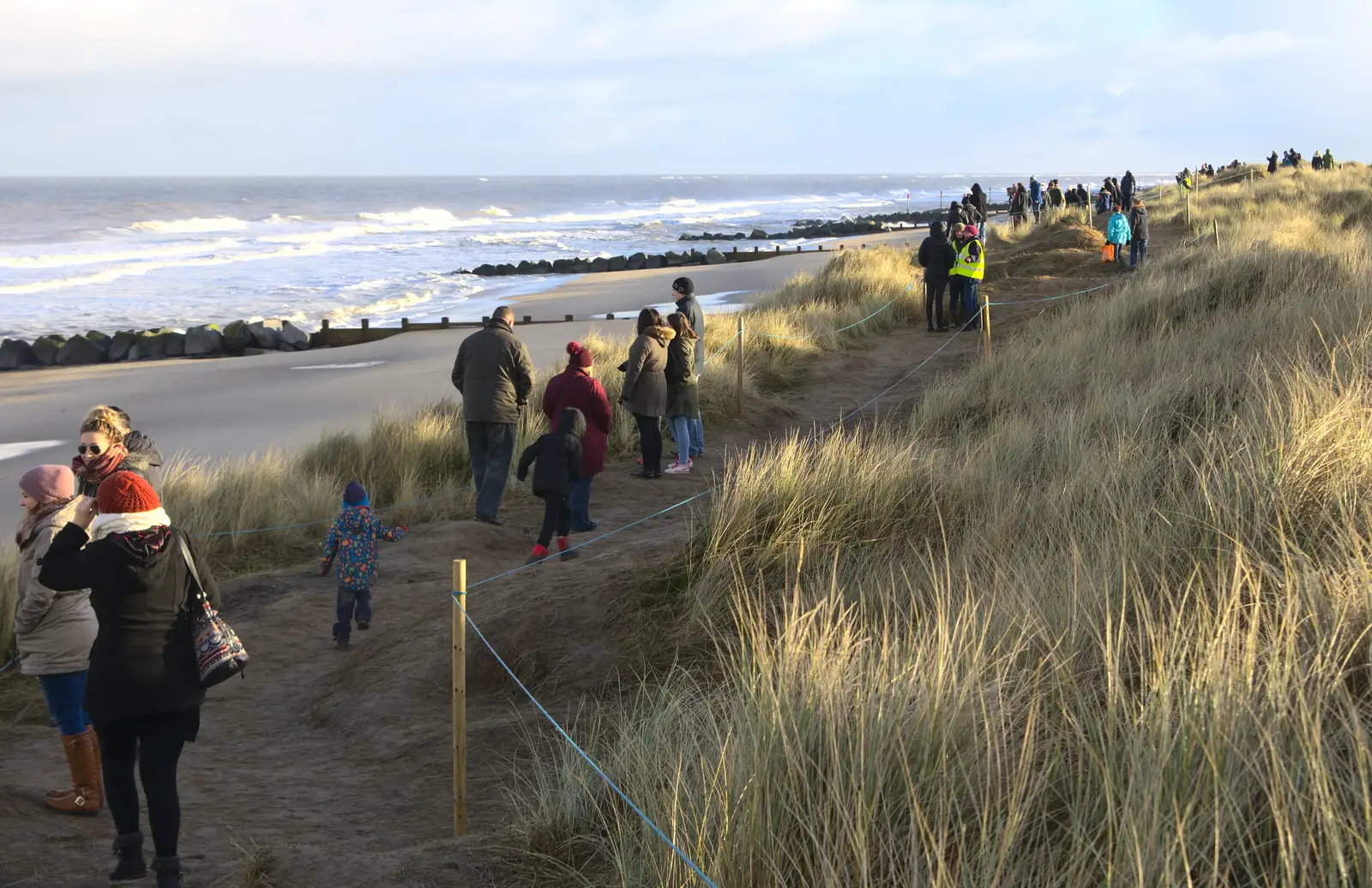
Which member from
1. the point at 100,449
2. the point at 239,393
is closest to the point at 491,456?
the point at 100,449

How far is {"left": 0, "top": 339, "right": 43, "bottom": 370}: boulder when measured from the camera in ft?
83.2

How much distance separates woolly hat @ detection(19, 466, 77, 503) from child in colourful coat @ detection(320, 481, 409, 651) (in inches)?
97.1

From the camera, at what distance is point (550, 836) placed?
4.05 meters

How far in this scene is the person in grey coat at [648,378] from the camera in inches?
425

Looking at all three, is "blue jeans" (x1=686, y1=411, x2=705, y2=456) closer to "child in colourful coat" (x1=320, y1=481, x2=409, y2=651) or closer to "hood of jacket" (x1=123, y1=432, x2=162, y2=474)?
"child in colourful coat" (x1=320, y1=481, x2=409, y2=651)

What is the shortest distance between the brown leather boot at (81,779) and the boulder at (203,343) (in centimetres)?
2209

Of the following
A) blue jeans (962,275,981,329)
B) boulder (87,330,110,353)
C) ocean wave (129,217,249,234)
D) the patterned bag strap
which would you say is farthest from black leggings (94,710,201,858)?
ocean wave (129,217,249,234)

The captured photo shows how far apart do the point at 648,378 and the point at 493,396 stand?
162cm

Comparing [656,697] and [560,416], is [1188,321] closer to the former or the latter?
[560,416]

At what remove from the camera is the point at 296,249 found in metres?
58.2

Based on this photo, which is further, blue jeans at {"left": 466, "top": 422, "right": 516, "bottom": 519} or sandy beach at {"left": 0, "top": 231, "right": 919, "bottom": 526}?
sandy beach at {"left": 0, "top": 231, "right": 919, "bottom": 526}

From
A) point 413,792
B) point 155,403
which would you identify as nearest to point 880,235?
point 155,403

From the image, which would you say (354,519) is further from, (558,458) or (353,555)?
(558,458)

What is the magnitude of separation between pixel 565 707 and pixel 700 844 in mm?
2760
